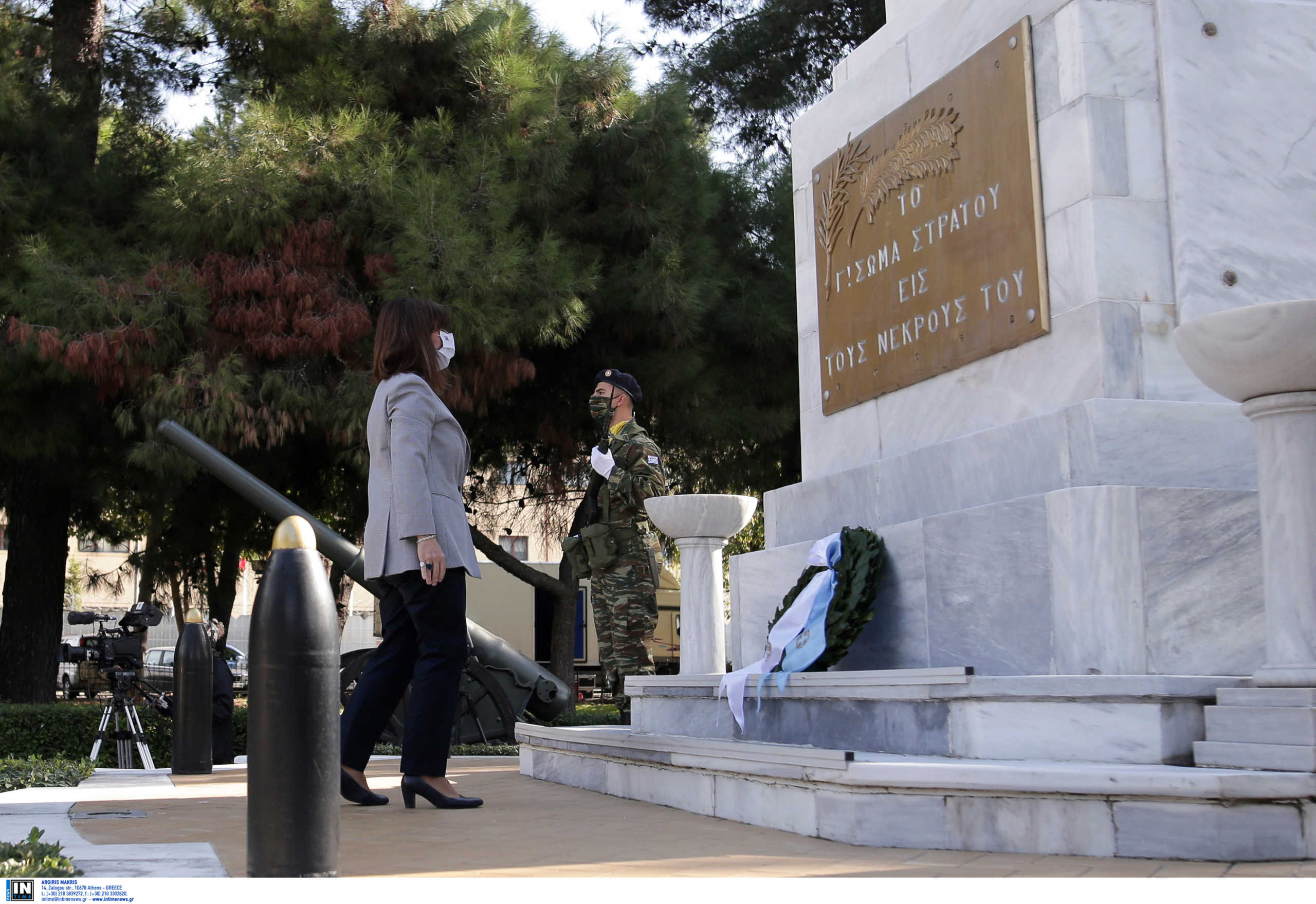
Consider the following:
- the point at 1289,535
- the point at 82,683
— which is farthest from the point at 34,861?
the point at 82,683

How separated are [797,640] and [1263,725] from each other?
6.56ft

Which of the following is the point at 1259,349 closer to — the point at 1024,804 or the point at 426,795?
the point at 1024,804

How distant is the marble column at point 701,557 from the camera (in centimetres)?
636

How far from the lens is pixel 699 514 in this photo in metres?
6.38

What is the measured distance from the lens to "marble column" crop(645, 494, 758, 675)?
250 inches

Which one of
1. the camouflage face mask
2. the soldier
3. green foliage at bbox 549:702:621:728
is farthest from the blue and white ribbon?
green foliage at bbox 549:702:621:728

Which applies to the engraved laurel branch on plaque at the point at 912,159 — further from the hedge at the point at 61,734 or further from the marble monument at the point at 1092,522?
the hedge at the point at 61,734

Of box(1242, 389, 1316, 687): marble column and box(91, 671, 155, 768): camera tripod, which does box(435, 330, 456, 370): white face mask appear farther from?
box(91, 671, 155, 768): camera tripod

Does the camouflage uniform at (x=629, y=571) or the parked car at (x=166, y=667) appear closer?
the camouflage uniform at (x=629, y=571)

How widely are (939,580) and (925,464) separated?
0.64 m

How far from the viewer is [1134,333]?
4.75m

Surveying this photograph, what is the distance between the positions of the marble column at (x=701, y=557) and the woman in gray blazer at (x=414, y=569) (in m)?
1.79

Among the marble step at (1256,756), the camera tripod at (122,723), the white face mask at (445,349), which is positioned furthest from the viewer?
the camera tripod at (122,723)

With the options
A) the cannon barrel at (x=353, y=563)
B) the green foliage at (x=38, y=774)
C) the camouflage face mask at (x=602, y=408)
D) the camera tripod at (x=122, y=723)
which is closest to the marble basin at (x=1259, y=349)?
the camouflage face mask at (x=602, y=408)
